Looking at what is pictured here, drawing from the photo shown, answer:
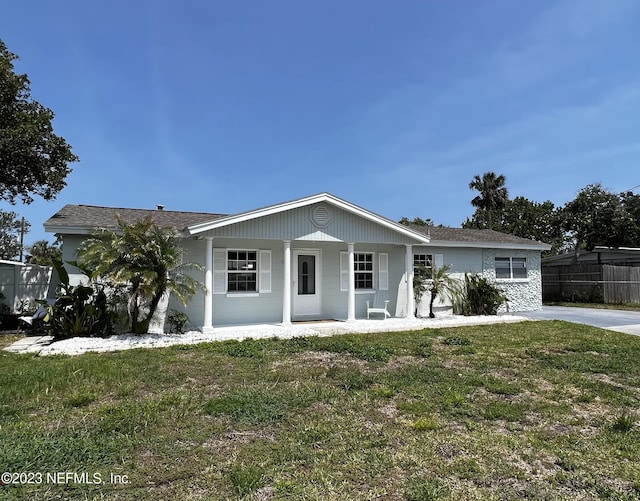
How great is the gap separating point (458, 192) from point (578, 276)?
63.8ft

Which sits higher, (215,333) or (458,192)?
(458,192)

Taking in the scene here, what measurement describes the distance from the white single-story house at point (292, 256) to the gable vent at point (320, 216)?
3 cm

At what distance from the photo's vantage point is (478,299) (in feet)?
48.5

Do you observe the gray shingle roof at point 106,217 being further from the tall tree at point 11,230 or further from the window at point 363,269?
the tall tree at point 11,230

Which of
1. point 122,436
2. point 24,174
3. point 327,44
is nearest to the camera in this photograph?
point 122,436

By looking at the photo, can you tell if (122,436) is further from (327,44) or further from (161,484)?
(327,44)

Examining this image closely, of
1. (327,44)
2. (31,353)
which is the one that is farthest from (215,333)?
Answer: (327,44)

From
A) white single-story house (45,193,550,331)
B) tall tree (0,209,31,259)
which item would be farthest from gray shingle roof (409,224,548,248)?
tall tree (0,209,31,259)

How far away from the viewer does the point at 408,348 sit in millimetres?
8133

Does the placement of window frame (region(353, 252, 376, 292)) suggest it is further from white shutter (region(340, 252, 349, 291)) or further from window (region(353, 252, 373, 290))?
white shutter (region(340, 252, 349, 291))

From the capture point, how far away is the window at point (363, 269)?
13.6m

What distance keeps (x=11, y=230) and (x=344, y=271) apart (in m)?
55.3

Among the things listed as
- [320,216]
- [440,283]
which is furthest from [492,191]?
[320,216]

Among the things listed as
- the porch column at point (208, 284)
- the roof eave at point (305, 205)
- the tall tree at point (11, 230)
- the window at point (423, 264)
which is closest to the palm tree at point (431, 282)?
the window at point (423, 264)
